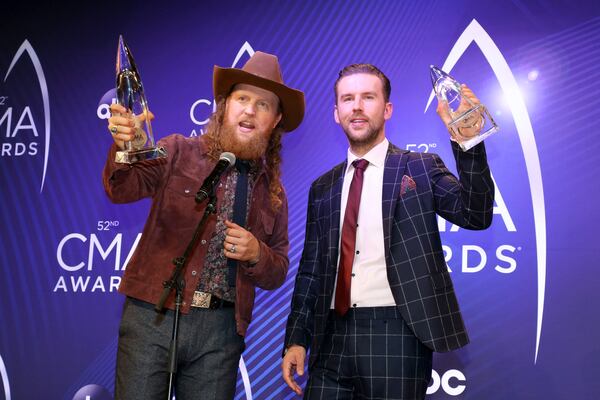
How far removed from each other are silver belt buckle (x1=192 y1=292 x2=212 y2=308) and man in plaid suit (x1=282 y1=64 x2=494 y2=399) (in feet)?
1.44

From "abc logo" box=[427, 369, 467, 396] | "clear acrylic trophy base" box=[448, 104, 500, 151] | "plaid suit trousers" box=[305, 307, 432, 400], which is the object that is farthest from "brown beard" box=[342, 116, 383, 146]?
"abc logo" box=[427, 369, 467, 396]

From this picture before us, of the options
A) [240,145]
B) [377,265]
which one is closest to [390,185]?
[377,265]

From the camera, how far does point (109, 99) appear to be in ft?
15.6

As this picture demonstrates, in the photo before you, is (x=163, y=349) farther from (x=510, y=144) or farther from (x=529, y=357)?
(x=510, y=144)

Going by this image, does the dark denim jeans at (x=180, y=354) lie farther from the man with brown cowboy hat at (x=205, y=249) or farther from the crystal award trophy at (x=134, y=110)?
the crystal award trophy at (x=134, y=110)

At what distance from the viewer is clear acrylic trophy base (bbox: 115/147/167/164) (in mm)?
2055

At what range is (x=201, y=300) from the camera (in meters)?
2.50

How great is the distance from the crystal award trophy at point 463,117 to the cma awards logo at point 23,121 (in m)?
3.58

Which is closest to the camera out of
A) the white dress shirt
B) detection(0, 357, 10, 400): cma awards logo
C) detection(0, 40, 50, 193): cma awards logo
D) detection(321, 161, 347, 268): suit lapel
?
the white dress shirt

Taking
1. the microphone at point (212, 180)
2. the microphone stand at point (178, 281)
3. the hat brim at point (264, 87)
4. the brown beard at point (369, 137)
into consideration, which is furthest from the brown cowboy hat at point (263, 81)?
the microphone stand at point (178, 281)

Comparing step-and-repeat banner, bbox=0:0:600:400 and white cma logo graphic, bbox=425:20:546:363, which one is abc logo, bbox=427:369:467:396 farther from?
white cma logo graphic, bbox=425:20:546:363

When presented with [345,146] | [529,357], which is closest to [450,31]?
[345,146]

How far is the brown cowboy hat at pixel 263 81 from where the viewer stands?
9.43ft

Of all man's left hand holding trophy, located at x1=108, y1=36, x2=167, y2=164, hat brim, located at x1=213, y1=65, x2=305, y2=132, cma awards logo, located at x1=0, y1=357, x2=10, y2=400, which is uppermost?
hat brim, located at x1=213, y1=65, x2=305, y2=132
